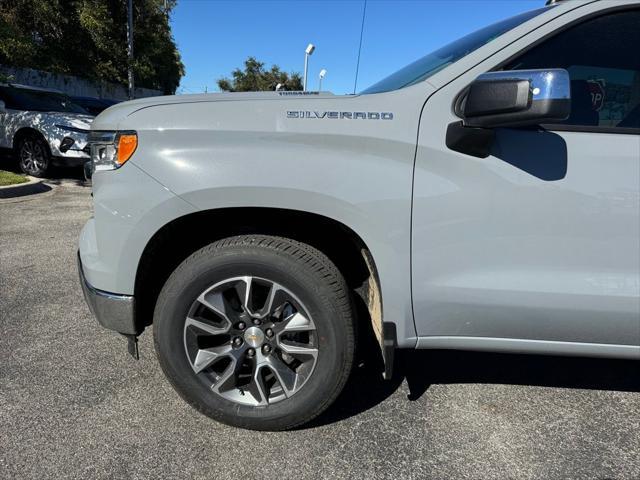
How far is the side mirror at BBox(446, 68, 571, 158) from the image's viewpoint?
167 cm

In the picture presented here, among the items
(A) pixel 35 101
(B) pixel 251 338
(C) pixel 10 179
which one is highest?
(A) pixel 35 101

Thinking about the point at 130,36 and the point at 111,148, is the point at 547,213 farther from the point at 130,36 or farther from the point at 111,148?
the point at 130,36

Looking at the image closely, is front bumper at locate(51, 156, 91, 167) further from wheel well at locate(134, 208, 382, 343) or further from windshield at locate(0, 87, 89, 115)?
wheel well at locate(134, 208, 382, 343)

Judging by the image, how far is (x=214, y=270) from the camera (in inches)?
80.5

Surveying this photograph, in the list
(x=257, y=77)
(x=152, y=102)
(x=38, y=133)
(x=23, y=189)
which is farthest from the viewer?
(x=257, y=77)

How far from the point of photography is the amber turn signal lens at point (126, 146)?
203 centimetres

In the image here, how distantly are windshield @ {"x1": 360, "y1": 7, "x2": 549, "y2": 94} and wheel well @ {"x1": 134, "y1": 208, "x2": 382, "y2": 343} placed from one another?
0.73 meters

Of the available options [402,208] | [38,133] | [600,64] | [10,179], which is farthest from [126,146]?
[38,133]

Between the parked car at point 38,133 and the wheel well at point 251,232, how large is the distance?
22.6ft

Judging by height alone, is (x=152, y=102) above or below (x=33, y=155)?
above

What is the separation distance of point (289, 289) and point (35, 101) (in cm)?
924

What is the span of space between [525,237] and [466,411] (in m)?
1.01

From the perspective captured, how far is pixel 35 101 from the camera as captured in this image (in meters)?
9.12

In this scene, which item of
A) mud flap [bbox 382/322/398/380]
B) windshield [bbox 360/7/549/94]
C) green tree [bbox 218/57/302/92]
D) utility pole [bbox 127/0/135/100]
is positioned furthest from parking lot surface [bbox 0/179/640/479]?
green tree [bbox 218/57/302/92]
